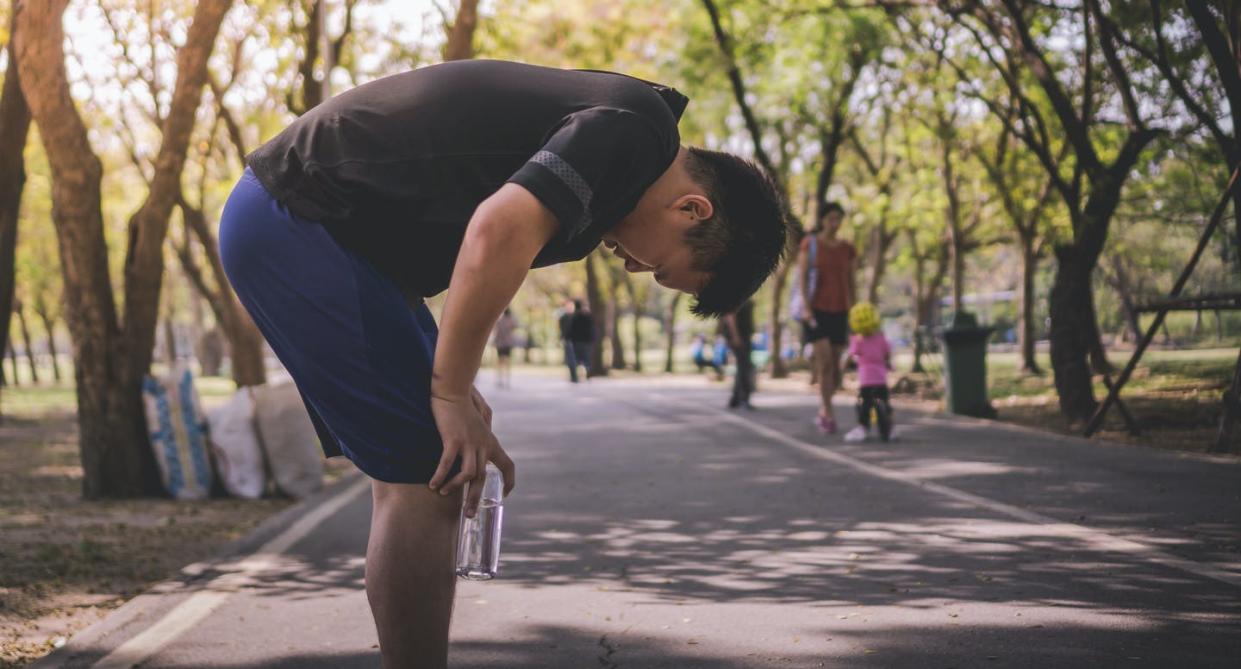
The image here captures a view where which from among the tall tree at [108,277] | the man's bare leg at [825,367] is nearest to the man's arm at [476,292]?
the tall tree at [108,277]

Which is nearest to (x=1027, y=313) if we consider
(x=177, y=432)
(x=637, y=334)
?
(x=177, y=432)

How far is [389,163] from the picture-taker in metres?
2.50

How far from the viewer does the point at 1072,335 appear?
13.7 meters

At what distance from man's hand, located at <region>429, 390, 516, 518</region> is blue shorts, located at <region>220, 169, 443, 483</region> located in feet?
0.23

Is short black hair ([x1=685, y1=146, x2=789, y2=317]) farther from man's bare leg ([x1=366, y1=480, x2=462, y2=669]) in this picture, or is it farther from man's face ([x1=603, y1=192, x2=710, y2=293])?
man's bare leg ([x1=366, y1=480, x2=462, y2=669])

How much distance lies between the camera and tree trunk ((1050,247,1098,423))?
13.3 meters

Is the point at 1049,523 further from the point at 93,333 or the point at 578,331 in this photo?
the point at 578,331

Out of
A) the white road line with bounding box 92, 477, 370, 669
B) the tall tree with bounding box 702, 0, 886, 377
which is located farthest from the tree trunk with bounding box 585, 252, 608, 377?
the white road line with bounding box 92, 477, 370, 669

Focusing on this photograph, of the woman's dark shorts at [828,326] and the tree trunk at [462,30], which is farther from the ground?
the tree trunk at [462,30]

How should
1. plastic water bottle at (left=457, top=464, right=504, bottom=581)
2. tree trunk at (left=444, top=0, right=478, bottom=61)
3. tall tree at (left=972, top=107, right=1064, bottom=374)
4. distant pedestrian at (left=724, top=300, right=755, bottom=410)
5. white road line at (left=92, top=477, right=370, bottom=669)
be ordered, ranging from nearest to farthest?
plastic water bottle at (left=457, top=464, right=504, bottom=581), white road line at (left=92, top=477, right=370, bottom=669), tree trunk at (left=444, top=0, right=478, bottom=61), distant pedestrian at (left=724, top=300, right=755, bottom=410), tall tree at (left=972, top=107, right=1064, bottom=374)

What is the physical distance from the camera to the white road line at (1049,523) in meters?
5.30

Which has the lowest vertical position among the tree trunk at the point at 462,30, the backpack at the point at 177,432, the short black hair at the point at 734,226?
the backpack at the point at 177,432

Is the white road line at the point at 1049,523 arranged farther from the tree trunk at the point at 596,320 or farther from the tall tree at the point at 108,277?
the tree trunk at the point at 596,320

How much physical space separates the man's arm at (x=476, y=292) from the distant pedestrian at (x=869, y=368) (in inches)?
370
